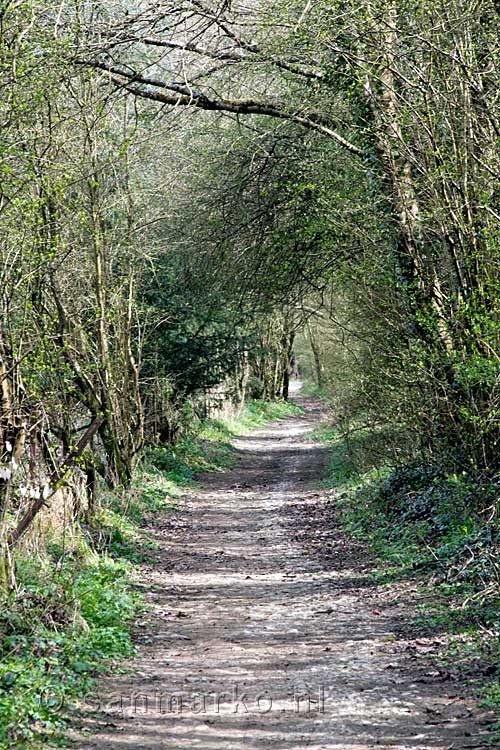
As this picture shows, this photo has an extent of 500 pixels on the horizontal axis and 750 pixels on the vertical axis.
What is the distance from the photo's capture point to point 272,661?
6770 millimetres

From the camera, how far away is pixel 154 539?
12.2 meters

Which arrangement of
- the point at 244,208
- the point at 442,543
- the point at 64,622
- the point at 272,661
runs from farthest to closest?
the point at 244,208
the point at 442,543
the point at 64,622
the point at 272,661

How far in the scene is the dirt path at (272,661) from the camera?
17.3 feet

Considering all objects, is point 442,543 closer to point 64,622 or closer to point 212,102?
point 64,622

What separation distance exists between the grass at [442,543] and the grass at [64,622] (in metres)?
2.52

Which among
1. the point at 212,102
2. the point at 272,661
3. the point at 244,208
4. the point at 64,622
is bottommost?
the point at 272,661

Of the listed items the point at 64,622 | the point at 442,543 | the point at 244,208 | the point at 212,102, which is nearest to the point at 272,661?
the point at 64,622

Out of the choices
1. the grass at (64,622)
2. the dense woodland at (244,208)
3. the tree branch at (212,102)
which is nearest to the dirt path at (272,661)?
the grass at (64,622)

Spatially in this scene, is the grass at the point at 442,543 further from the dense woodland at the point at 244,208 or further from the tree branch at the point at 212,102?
the tree branch at the point at 212,102

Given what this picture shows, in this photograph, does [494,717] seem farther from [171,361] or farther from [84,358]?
[171,361]

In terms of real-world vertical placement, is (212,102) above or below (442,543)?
above

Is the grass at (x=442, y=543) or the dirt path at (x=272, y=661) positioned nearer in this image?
the dirt path at (x=272, y=661)

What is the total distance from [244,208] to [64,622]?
10.1 m

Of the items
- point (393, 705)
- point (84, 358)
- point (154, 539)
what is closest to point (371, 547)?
point (154, 539)
